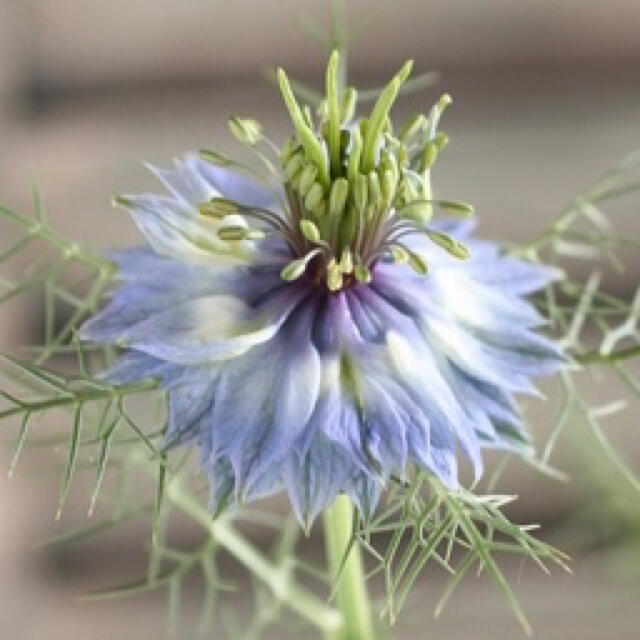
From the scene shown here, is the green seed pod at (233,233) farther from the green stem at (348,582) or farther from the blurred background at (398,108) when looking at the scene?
the blurred background at (398,108)

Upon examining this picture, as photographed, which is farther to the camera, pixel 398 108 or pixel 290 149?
pixel 398 108

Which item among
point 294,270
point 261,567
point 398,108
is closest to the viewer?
point 294,270

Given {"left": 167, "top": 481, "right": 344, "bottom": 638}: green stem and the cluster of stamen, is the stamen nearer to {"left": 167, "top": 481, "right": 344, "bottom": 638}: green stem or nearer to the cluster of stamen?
the cluster of stamen

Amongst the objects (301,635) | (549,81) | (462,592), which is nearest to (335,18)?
(301,635)

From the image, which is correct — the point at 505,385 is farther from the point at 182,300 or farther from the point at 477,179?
the point at 477,179

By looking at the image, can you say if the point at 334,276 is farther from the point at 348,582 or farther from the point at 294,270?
the point at 348,582

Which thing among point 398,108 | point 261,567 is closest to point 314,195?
point 261,567

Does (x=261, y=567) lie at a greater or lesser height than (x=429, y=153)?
lesser
